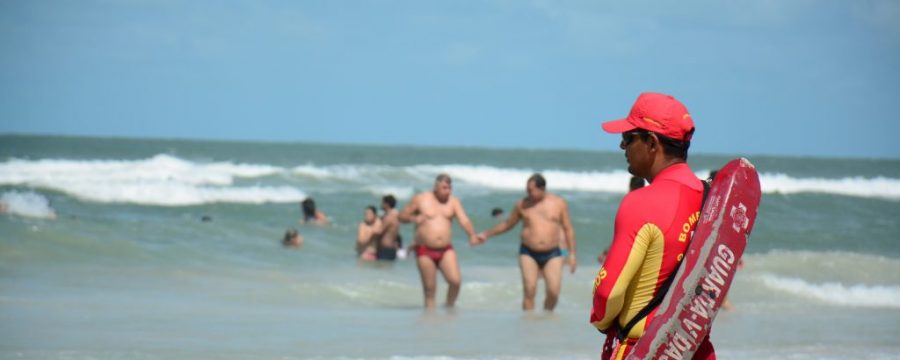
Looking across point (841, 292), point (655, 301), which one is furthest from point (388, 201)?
point (655, 301)

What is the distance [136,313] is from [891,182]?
142 feet

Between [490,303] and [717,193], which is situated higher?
[717,193]

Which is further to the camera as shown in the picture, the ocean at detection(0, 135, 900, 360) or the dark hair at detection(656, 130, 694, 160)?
the ocean at detection(0, 135, 900, 360)

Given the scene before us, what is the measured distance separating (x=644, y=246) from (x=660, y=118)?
37cm

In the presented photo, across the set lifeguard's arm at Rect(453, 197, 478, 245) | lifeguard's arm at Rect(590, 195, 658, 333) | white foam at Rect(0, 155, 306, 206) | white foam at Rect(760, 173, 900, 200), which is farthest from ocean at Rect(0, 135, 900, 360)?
white foam at Rect(760, 173, 900, 200)

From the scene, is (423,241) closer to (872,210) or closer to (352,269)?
(352,269)

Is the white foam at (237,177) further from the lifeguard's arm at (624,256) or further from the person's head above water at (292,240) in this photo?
the lifeguard's arm at (624,256)

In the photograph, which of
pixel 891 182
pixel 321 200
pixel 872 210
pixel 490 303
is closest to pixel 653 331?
pixel 490 303

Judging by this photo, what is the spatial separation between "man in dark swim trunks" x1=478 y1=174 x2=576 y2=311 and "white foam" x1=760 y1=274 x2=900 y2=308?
4196 millimetres

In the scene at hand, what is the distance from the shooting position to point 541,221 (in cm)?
1054

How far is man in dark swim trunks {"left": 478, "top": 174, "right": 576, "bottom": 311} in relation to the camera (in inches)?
415

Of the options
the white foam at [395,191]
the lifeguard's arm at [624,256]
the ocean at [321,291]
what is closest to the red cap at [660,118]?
the lifeguard's arm at [624,256]

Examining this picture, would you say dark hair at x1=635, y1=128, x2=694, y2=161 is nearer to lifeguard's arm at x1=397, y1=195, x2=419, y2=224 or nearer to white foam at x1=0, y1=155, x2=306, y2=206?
lifeguard's arm at x1=397, y1=195, x2=419, y2=224

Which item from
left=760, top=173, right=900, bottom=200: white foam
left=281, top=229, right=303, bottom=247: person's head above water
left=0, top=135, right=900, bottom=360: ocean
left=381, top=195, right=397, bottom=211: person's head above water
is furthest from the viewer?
left=760, top=173, right=900, bottom=200: white foam
